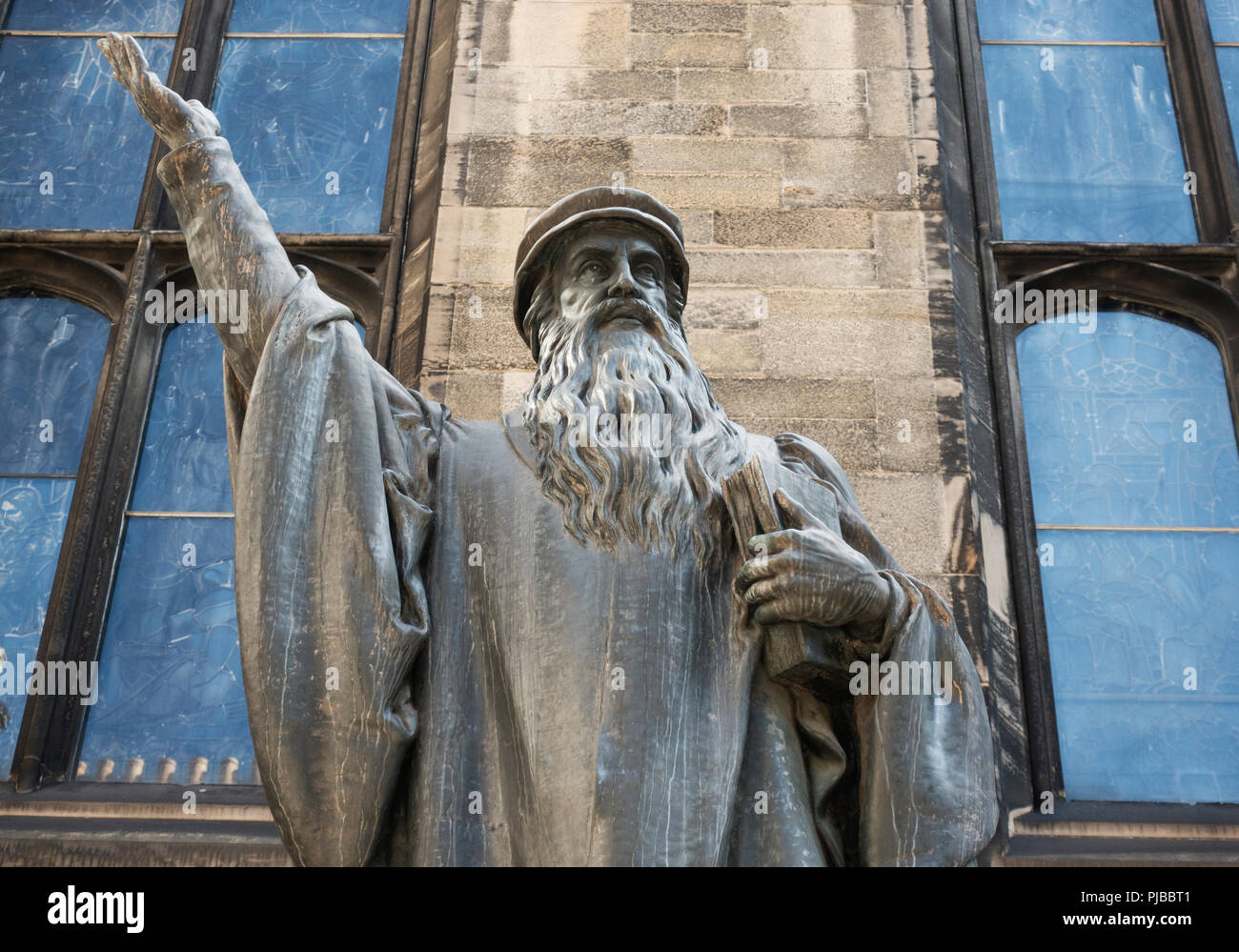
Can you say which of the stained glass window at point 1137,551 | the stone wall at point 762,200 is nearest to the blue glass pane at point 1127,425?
the stained glass window at point 1137,551

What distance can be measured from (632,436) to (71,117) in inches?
166

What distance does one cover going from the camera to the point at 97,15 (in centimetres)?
668

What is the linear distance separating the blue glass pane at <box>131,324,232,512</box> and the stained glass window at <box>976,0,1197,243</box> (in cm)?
307

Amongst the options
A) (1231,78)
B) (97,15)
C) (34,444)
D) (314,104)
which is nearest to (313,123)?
(314,104)

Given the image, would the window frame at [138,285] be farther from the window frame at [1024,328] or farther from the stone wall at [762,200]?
the window frame at [1024,328]

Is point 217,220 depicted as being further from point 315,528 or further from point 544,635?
point 544,635

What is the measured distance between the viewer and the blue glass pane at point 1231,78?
6.19 meters

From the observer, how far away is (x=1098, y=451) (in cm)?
537

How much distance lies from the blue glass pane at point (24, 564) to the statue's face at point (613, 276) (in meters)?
2.54

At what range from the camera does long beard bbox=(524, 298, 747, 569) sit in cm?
299
